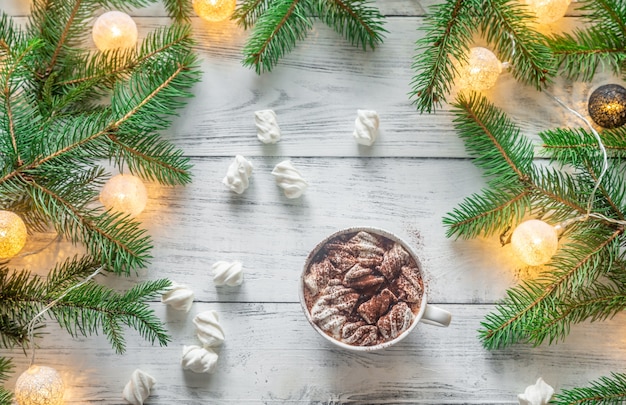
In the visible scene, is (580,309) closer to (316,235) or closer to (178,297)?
(316,235)

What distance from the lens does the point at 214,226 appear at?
4.01 ft

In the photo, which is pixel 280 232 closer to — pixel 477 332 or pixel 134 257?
pixel 134 257

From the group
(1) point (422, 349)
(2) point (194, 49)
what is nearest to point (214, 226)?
(2) point (194, 49)

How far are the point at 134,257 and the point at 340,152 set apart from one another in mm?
439

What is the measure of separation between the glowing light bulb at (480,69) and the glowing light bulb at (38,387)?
92 centimetres

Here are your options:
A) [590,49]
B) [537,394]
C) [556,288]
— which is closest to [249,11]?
[590,49]

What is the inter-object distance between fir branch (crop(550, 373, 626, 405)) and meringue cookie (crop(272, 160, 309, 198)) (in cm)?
60

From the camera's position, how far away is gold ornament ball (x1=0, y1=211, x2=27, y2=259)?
3.43 feet

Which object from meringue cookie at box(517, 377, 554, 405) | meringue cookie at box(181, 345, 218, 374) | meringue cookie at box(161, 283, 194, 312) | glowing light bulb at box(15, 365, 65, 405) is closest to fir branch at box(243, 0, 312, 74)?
meringue cookie at box(161, 283, 194, 312)

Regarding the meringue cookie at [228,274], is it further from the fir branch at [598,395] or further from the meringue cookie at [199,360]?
the fir branch at [598,395]

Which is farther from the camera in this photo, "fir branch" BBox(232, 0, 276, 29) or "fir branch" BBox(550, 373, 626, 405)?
"fir branch" BBox(232, 0, 276, 29)

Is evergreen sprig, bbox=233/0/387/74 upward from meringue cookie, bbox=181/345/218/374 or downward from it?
upward

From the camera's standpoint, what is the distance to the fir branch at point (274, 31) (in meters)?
1.16

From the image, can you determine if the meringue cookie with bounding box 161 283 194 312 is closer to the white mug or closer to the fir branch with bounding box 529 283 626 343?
the white mug
